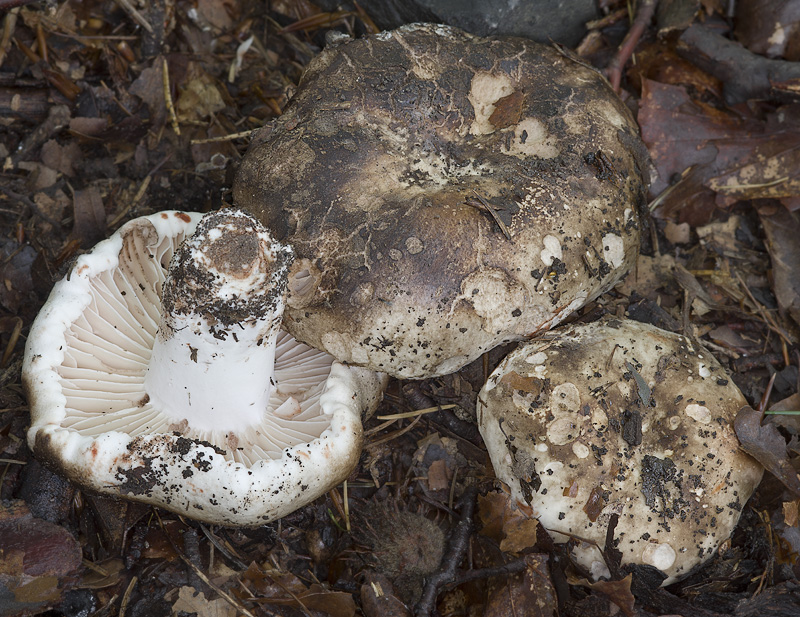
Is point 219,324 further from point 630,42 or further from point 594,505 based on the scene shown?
point 630,42

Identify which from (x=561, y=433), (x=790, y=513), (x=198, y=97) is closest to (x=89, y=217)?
(x=198, y=97)

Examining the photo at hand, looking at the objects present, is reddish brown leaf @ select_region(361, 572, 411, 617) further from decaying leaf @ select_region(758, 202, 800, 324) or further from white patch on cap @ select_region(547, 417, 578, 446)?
decaying leaf @ select_region(758, 202, 800, 324)

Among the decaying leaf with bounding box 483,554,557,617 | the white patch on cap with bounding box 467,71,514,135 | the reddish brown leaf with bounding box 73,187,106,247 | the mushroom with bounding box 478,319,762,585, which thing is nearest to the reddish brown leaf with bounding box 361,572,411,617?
the decaying leaf with bounding box 483,554,557,617

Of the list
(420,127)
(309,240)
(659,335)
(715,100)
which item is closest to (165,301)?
(309,240)

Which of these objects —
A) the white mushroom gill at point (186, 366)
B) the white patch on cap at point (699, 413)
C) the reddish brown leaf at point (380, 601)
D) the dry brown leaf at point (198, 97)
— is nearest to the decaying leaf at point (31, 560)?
the white mushroom gill at point (186, 366)

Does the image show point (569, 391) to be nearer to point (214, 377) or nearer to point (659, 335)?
point (659, 335)

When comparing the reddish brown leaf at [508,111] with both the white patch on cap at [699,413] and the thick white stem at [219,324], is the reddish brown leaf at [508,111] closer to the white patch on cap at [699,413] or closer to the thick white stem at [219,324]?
the thick white stem at [219,324]

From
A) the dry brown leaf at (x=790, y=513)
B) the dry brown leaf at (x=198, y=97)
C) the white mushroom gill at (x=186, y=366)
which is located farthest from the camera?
the dry brown leaf at (x=198, y=97)
